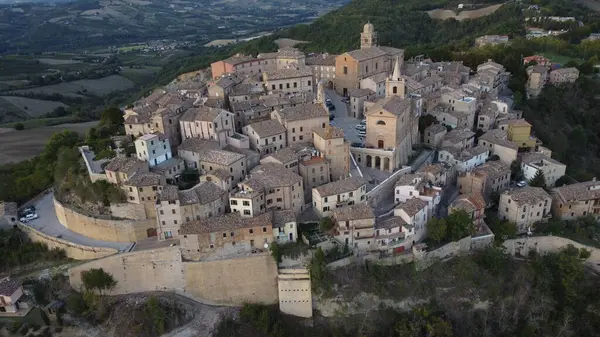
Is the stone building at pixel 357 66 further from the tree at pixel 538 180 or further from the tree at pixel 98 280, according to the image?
the tree at pixel 98 280

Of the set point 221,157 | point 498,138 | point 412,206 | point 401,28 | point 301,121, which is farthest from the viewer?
point 401,28

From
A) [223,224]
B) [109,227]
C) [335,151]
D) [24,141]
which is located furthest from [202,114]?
[24,141]

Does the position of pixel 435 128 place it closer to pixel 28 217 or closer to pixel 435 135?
pixel 435 135

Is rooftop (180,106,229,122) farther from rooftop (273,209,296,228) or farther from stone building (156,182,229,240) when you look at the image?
rooftop (273,209,296,228)

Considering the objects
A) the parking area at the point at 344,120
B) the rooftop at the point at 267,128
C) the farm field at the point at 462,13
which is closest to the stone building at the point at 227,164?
the rooftop at the point at 267,128

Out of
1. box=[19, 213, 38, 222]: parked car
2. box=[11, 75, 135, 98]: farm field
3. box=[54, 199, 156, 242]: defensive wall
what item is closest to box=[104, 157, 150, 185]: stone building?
box=[54, 199, 156, 242]: defensive wall
